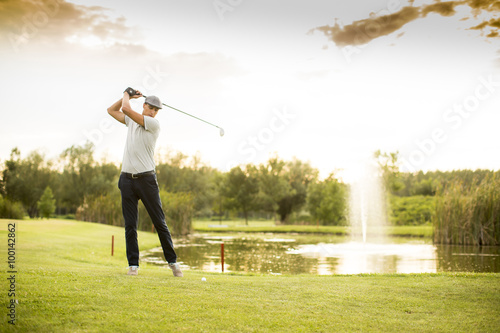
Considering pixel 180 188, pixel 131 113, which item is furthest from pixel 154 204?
pixel 180 188

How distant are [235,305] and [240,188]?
51822mm

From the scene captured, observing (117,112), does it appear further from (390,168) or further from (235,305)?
(390,168)

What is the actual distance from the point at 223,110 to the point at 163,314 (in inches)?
943

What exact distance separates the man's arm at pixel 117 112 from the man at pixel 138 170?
2 centimetres

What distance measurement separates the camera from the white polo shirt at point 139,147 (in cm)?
655

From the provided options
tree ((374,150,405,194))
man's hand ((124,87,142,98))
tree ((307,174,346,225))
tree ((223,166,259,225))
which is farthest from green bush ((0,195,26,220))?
tree ((374,150,405,194))

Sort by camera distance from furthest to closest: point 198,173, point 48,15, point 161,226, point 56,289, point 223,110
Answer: point 198,173, point 223,110, point 48,15, point 161,226, point 56,289

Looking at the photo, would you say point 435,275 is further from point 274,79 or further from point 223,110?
point 223,110

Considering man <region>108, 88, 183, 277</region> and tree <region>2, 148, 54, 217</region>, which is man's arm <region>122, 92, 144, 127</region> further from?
tree <region>2, 148, 54, 217</region>

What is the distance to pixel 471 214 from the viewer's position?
22.1 m

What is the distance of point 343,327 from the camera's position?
14.7 feet

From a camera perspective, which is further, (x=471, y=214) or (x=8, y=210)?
(x=8, y=210)

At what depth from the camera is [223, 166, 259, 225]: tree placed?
56656 mm

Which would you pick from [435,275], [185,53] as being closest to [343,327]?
[435,275]
